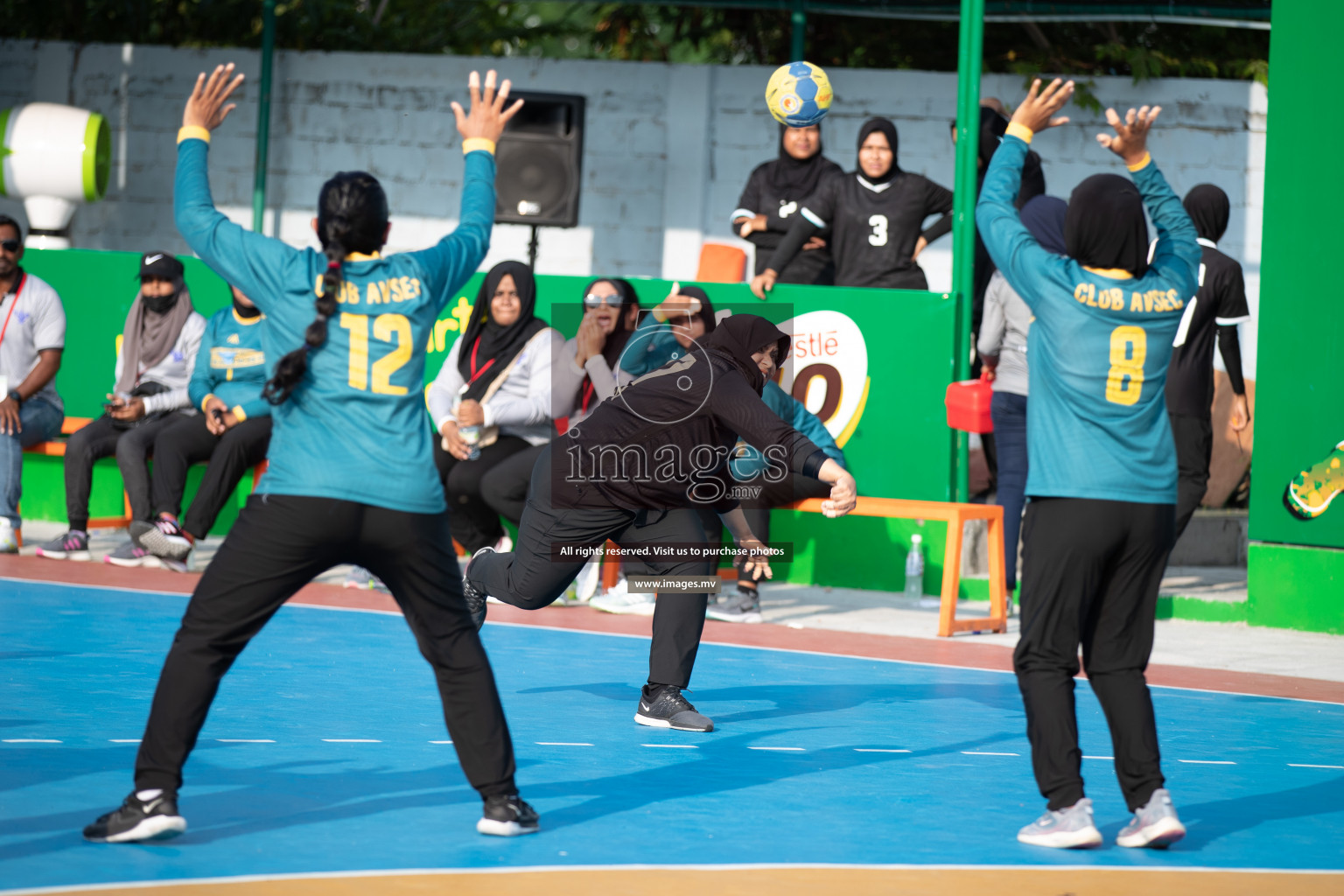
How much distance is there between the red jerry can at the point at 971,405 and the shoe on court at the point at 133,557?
499 centimetres

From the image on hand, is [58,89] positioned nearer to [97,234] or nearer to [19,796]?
[97,234]

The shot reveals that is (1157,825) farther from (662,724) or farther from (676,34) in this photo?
(676,34)

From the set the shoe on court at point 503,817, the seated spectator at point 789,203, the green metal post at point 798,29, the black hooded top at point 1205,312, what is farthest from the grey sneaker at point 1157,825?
the green metal post at point 798,29

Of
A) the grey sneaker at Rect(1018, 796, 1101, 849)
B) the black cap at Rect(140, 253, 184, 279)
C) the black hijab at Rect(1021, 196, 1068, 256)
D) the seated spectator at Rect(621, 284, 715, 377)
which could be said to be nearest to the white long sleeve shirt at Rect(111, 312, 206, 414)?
the black cap at Rect(140, 253, 184, 279)

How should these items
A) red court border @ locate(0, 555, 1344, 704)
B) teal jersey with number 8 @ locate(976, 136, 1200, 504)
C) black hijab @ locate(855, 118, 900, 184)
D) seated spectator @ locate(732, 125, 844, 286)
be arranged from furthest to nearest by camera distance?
seated spectator @ locate(732, 125, 844, 286) → black hijab @ locate(855, 118, 900, 184) → red court border @ locate(0, 555, 1344, 704) → teal jersey with number 8 @ locate(976, 136, 1200, 504)

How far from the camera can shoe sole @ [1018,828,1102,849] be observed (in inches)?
181

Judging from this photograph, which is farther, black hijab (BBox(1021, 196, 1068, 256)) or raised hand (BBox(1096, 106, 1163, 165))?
black hijab (BBox(1021, 196, 1068, 256))

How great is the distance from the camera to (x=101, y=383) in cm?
1170

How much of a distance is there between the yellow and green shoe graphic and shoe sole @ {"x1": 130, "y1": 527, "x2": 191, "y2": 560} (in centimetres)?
659

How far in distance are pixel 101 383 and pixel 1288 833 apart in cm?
921

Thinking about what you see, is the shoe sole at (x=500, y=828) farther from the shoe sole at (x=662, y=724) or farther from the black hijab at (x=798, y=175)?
the black hijab at (x=798, y=175)

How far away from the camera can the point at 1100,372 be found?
478 centimetres

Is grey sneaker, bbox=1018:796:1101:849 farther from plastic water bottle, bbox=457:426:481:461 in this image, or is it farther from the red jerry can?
plastic water bottle, bbox=457:426:481:461

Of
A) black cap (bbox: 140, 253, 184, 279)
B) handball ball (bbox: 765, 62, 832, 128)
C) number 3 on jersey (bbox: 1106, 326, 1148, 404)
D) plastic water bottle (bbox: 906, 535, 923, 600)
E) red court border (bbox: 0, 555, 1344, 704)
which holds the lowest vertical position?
red court border (bbox: 0, 555, 1344, 704)
